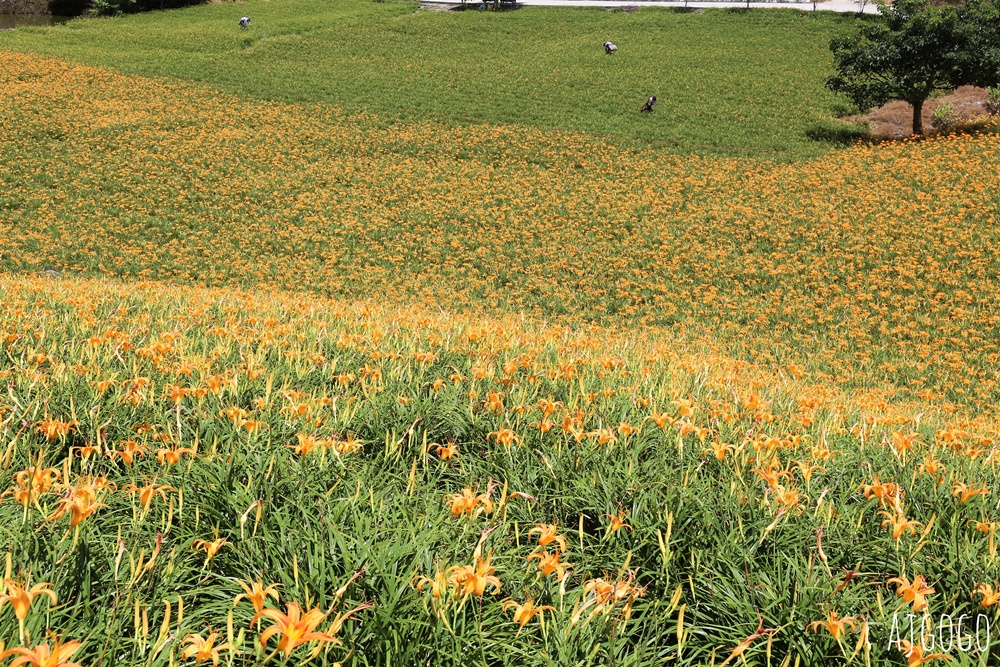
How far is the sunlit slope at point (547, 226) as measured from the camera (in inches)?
512

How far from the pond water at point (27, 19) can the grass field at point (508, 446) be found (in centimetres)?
4844

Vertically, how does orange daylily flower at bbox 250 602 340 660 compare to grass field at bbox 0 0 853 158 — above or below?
below

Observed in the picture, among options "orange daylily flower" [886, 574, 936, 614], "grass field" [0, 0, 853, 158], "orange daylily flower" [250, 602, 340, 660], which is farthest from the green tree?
"orange daylily flower" [250, 602, 340, 660]

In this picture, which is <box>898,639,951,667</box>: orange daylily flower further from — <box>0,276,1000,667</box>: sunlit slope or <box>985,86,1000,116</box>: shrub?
<box>985,86,1000,116</box>: shrub

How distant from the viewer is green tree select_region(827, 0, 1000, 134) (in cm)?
2384

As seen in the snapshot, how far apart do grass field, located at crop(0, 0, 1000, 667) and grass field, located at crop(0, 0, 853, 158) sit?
544 inches

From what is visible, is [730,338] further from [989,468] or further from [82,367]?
[82,367]

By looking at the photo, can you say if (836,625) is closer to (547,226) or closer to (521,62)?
(547,226)

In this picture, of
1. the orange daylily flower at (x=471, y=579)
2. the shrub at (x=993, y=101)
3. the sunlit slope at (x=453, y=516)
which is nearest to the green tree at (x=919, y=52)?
the shrub at (x=993, y=101)

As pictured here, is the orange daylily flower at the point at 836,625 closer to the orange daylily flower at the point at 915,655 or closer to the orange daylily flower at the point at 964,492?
the orange daylily flower at the point at 915,655

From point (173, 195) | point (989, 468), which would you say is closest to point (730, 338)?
point (989, 468)

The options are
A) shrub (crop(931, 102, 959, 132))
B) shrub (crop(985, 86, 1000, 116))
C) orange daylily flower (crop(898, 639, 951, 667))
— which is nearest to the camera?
orange daylily flower (crop(898, 639, 951, 667))

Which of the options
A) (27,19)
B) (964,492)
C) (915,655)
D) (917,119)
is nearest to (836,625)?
(915,655)

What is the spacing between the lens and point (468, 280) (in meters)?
15.9
